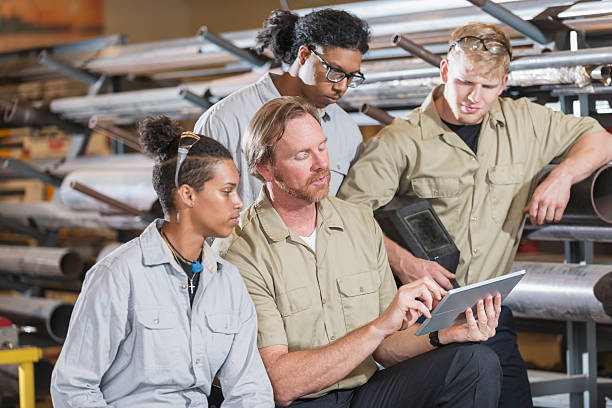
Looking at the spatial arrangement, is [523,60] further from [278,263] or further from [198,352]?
[198,352]

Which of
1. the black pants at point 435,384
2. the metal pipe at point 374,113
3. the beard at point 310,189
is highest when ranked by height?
the metal pipe at point 374,113

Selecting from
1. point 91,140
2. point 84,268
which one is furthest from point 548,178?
point 91,140

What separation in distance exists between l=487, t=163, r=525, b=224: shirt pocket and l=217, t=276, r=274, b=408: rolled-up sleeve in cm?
99

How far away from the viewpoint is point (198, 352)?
199 centimetres

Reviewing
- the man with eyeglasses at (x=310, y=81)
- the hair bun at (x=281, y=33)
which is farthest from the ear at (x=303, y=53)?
the hair bun at (x=281, y=33)

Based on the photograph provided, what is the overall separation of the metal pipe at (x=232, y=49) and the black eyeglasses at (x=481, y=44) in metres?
1.38

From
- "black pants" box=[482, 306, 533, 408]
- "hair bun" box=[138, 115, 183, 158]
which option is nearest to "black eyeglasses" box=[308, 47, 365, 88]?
"hair bun" box=[138, 115, 183, 158]

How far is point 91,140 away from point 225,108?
3046 mm

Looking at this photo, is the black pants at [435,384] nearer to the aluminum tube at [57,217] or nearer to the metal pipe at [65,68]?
the aluminum tube at [57,217]

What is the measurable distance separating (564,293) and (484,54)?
2.94 ft

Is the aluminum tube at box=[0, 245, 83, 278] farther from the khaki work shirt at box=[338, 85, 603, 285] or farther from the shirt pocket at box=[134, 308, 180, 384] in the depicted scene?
the shirt pocket at box=[134, 308, 180, 384]

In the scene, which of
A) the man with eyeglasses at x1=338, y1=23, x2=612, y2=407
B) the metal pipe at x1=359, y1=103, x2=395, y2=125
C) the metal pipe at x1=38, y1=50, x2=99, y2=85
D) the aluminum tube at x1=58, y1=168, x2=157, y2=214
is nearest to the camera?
the man with eyeglasses at x1=338, y1=23, x2=612, y2=407

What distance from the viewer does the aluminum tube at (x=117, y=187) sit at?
13.4ft

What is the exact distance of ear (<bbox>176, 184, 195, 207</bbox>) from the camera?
198 centimetres
